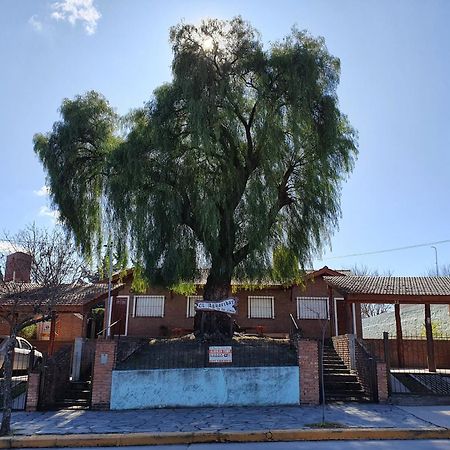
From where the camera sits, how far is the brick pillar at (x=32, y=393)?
1262 cm

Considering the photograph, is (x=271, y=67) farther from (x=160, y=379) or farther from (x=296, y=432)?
(x=296, y=432)

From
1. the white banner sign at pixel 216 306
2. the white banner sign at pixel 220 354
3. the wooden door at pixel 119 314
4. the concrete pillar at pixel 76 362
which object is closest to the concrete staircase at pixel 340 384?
the white banner sign at pixel 220 354

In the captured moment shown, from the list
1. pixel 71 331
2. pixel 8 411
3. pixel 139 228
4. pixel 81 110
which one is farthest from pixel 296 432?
pixel 71 331

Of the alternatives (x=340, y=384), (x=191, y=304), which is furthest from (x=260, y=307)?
(x=340, y=384)

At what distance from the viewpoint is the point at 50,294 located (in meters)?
12.3

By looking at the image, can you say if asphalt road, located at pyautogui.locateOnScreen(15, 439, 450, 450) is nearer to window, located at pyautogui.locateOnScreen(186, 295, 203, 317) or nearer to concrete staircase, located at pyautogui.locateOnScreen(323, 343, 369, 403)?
concrete staircase, located at pyautogui.locateOnScreen(323, 343, 369, 403)

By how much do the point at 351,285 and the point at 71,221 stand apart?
1119 cm

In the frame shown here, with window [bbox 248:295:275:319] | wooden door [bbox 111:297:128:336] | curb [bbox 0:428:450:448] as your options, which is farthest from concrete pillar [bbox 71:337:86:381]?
window [bbox 248:295:275:319]

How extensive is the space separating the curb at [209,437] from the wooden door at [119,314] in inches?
537

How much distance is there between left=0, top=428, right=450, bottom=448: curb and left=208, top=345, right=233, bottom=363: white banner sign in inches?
154

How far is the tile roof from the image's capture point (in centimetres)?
1781

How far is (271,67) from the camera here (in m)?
16.3

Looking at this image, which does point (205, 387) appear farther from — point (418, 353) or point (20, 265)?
point (418, 353)

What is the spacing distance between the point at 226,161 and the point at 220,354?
6.45 m
